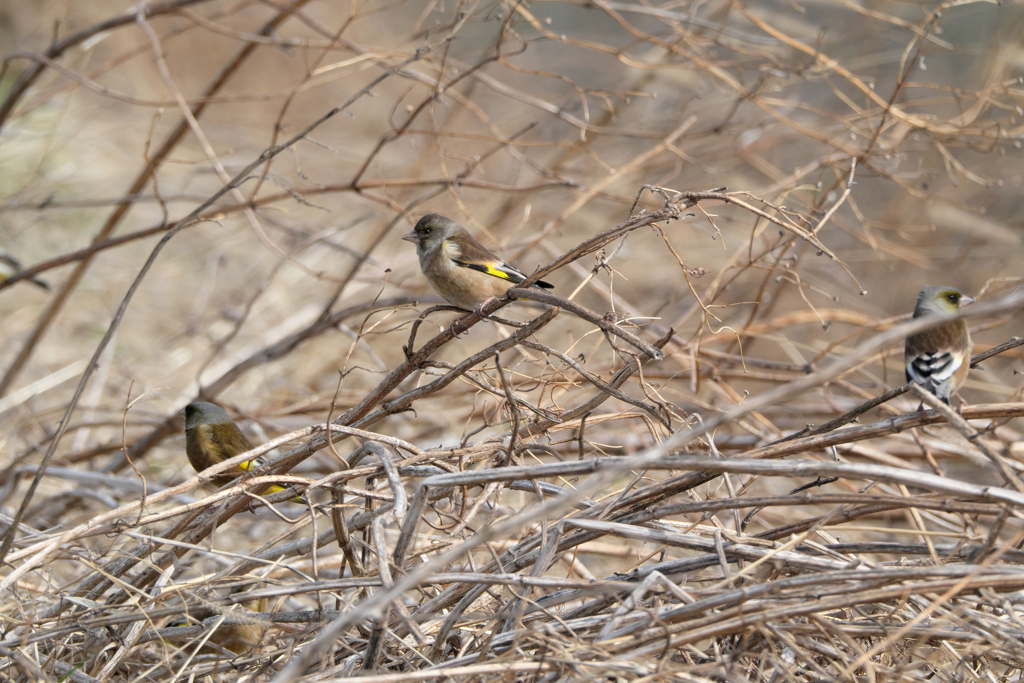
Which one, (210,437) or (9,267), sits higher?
(9,267)

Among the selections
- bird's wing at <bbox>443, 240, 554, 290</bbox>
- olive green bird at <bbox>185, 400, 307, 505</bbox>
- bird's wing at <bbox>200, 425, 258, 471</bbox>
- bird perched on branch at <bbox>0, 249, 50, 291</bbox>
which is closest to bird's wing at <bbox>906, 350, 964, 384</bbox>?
bird's wing at <bbox>443, 240, 554, 290</bbox>

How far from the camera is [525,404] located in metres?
2.68

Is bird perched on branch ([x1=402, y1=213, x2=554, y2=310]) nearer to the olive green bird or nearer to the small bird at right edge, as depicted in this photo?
the olive green bird

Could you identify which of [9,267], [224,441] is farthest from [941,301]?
[9,267]

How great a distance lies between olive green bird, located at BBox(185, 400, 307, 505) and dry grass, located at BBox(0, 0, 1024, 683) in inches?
10.7

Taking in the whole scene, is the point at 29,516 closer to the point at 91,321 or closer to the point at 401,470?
the point at 401,470

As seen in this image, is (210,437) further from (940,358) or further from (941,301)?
(941,301)

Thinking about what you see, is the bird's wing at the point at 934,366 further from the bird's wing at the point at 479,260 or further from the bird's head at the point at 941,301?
the bird's wing at the point at 479,260

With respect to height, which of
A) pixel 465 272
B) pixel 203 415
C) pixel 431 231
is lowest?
pixel 203 415

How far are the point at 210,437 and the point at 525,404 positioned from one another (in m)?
2.22

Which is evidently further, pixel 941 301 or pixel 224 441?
pixel 224 441

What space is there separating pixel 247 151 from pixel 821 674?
1069 cm

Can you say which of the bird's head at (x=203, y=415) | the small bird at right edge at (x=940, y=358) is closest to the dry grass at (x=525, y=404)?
the small bird at right edge at (x=940, y=358)

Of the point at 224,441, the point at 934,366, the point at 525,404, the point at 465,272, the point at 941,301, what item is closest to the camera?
the point at 525,404
